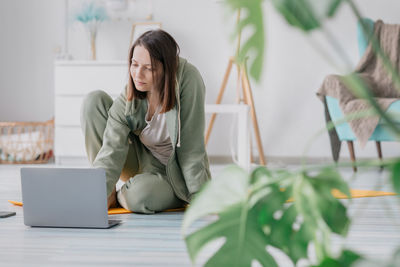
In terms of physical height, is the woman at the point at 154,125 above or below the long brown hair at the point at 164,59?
below

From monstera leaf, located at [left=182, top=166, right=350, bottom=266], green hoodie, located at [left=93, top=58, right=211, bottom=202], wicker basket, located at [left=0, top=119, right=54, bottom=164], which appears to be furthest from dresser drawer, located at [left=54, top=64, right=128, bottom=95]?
monstera leaf, located at [left=182, top=166, right=350, bottom=266]

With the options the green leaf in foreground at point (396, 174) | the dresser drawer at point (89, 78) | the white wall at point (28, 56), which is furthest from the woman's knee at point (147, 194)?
the white wall at point (28, 56)

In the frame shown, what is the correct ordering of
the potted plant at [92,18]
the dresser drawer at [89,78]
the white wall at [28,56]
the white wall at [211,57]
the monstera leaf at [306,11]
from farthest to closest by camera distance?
the white wall at [28,56] < the potted plant at [92,18] < the white wall at [211,57] < the dresser drawer at [89,78] < the monstera leaf at [306,11]

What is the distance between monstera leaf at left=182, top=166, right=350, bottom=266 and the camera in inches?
16.8

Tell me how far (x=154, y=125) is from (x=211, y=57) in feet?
8.23

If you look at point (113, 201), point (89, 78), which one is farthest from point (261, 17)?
point (89, 78)

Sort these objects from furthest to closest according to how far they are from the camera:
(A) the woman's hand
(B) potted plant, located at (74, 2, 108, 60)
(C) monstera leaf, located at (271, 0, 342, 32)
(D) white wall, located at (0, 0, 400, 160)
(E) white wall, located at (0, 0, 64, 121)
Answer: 1. (E) white wall, located at (0, 0, 64, 121)
2. (B) potted plant, located at (74, 2, 108, 60)
3. (D) white wall, located at (0, 0, 400, 160)
4. (A) the woman's hand
5. (C) monstera leaf, located at (271, 0, 342, 32)

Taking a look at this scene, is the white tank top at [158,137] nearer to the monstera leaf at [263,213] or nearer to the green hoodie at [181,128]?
the green hoodie at [181,128]

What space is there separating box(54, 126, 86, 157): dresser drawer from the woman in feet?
7.31

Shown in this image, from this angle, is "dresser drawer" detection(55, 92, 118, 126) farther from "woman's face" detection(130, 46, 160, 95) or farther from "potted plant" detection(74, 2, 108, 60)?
"woman's face" detection(130, 46, 160, 95)

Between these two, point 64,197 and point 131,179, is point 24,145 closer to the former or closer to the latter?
point 131,179

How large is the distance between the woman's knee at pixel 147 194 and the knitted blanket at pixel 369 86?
1577mm

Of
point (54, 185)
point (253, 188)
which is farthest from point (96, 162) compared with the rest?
point (253, 188)

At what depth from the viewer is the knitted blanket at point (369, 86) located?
328 cm
